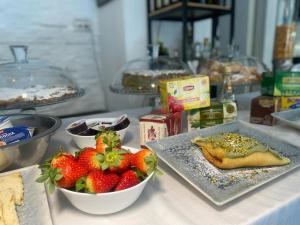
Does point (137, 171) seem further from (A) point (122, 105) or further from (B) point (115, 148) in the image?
(A) point (122, 105)

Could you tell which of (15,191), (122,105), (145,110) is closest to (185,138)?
(15,191)

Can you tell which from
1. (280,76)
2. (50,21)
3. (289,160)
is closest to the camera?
(289,160)

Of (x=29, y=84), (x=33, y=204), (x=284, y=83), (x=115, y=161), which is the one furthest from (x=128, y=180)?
(x=284, y=83)

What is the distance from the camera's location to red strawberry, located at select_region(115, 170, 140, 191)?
1.22 feet

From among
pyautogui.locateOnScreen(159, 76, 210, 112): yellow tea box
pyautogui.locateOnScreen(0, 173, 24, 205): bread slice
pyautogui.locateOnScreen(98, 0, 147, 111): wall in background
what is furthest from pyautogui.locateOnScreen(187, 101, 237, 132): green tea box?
pyautogui.locateOnScreen(98, 0, 147, 111): wall in background

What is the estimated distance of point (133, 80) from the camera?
3.11ft

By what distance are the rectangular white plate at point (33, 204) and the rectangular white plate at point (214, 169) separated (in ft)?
0.81

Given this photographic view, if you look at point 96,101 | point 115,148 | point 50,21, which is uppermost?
point 50,21

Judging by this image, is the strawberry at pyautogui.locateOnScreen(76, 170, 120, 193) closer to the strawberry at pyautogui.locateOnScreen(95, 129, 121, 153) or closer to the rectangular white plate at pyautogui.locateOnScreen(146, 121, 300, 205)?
the strawberry at pyautogui.locateOnScreen(95, 129, 121, 153)

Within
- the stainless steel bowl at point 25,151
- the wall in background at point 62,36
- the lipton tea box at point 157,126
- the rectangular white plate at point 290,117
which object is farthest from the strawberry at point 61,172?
the wall in background at point 62,36

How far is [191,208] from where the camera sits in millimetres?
415

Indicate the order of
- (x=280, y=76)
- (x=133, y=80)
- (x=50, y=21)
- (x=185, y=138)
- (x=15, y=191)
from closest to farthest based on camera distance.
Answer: (x=15, y=191), (x=185, y=138), (x=280, y=76), (x=133, y=80), (x=50, y=21)

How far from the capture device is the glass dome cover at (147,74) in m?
0.87

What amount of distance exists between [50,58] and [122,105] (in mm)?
651
